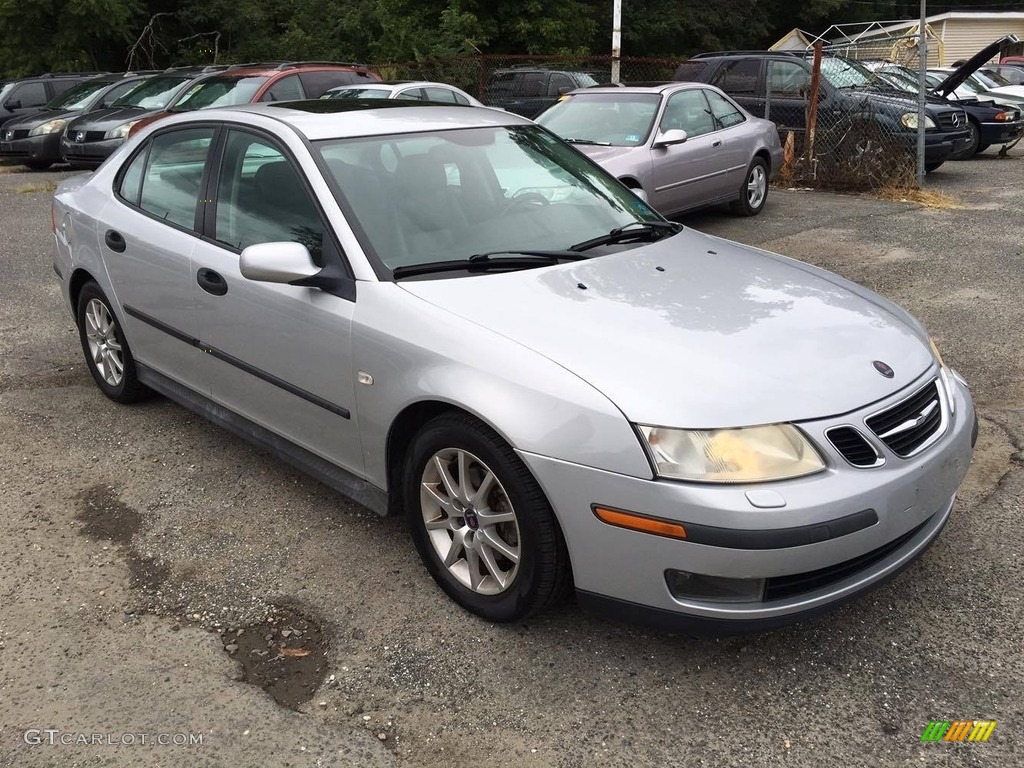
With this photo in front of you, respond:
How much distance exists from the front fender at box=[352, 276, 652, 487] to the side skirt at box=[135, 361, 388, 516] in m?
0.10

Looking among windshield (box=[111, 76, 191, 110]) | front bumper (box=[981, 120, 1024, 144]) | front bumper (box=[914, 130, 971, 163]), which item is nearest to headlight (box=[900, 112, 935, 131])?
front bumper (box=[914, 130, 971, 163])

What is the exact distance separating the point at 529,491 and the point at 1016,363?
3.94 meters

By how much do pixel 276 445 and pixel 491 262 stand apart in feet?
4.00

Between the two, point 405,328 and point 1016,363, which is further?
point 1016,363

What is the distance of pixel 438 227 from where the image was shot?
351cm

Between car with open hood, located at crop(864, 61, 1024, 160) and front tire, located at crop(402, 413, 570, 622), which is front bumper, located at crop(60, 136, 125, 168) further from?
car with open hood, located at crop(864, 61, 1024, 160)

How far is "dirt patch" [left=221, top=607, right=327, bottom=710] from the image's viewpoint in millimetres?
2830

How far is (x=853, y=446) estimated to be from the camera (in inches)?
106

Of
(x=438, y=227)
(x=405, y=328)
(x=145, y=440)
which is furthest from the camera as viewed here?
(x=145, y=440)

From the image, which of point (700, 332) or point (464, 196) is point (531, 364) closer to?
point (700, 332)

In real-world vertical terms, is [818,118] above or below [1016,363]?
above

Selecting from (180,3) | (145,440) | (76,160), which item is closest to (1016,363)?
(145,440)

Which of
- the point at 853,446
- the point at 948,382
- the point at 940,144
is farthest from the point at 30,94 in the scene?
the point at 853,446

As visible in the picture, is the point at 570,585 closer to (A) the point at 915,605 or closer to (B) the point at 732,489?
(B) the point at 732,489
